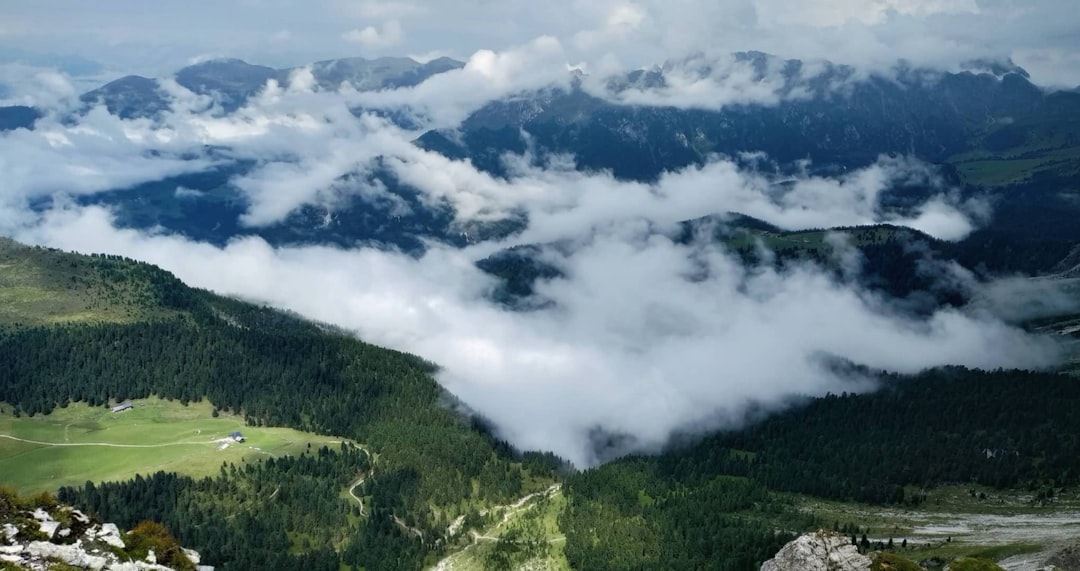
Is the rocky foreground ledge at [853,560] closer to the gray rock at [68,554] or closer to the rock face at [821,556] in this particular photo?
the rock face at [821,556]

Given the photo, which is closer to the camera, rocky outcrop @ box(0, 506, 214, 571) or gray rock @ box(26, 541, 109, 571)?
rocky outcrop @ box(0, 506, 214, 571)

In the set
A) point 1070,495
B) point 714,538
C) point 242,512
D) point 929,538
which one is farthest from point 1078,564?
point 242,512

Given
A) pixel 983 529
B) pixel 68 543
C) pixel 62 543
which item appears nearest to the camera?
pixel 62 543

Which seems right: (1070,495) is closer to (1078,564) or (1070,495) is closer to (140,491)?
(1078,564)

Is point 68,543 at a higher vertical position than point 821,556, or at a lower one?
higher

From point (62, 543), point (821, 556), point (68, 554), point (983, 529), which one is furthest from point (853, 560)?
point (62, 543)

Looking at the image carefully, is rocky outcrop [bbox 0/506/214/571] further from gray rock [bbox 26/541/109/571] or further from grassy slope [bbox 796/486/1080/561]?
grassy slope [bbox 796/486/1080/561]

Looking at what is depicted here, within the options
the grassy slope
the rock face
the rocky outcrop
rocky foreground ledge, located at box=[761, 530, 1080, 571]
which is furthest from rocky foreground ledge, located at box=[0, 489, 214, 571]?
the grassy slope

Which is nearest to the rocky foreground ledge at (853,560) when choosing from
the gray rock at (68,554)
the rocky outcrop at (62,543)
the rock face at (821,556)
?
the rock face at (821,556)

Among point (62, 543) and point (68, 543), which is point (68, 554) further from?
point (68, 543)
